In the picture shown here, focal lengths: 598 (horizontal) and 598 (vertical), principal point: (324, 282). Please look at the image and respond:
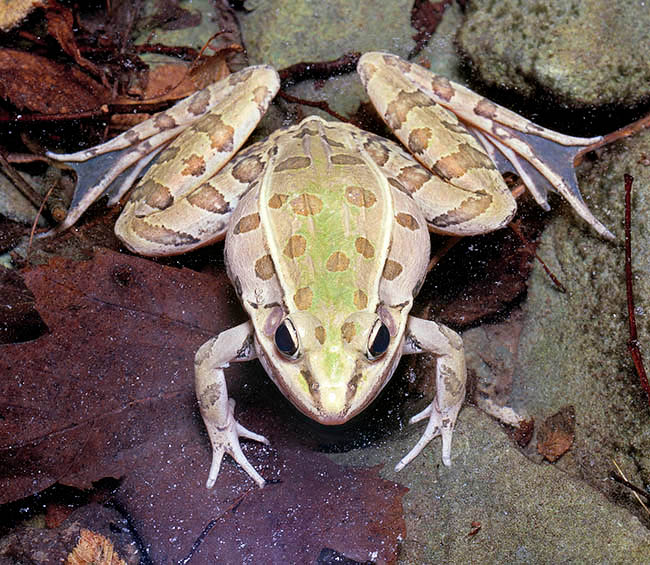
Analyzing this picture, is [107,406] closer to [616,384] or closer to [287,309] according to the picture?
[287,309]

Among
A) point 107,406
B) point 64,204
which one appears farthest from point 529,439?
point 64,204

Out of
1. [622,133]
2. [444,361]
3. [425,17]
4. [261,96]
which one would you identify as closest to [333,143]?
[261,96]

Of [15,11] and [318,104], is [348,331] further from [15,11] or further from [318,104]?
[15,11]

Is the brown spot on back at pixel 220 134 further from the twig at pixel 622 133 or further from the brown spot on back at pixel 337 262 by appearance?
the twig at pixel 622 133

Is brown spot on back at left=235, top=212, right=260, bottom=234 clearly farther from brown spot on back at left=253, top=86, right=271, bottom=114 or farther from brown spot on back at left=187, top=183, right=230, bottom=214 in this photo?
brown spot on back at left=253, top=86, right=271, bottom=114

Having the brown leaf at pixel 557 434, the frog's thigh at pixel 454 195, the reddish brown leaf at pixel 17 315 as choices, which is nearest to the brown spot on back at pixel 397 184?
the frog's thigh at pixel 454 195
